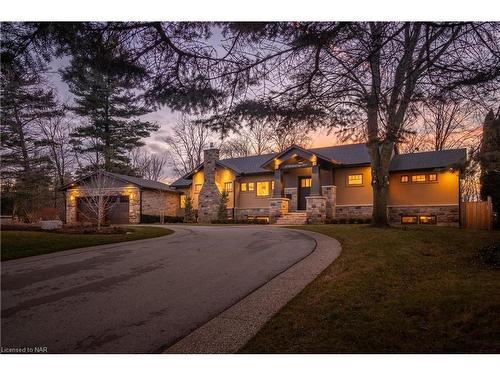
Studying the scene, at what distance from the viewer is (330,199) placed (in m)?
19.9

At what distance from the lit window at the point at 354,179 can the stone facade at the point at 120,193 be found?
15.7 metres

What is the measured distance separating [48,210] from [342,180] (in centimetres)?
1821

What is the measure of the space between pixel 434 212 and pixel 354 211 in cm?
441

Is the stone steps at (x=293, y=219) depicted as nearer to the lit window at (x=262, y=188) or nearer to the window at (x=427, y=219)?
the lit window at (x=262, y=188)

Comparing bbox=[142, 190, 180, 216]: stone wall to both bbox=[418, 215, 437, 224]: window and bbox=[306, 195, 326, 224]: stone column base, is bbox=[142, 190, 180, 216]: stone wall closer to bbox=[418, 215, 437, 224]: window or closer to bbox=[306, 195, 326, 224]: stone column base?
bbox=[306, 195, 326, 224]: stone column base

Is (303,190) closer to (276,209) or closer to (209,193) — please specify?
(276,209)

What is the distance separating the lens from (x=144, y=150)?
3875 centimetres

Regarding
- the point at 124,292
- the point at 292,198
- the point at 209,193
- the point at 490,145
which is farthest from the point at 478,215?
the point at 124,292

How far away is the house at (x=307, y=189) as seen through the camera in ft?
60.0

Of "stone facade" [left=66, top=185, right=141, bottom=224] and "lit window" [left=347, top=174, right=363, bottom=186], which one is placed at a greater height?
"lit window" [left=347, top=174, right=363, bottom=186]

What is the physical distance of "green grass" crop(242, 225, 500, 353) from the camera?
3.05 metres

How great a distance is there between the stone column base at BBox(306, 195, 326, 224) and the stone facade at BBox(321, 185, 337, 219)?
3.13 ft

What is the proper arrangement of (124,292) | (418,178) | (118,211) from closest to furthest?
(124,292) < (418,178) < (118,211)

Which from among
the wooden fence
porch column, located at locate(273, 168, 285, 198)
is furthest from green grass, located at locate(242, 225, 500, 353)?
porch column, located at locate(273, 168, 285, 198)
